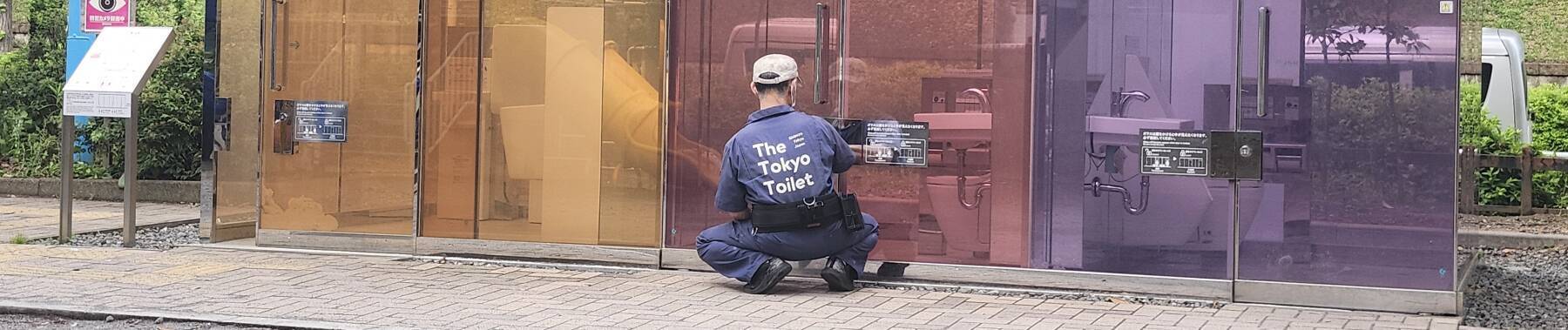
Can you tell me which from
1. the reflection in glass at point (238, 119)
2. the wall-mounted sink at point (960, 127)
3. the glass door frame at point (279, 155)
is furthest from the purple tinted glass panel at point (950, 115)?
the reflection in glass at point (238, 119)

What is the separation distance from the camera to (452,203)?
9.34 metres

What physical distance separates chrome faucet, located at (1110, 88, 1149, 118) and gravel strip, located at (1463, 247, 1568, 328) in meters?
1.72

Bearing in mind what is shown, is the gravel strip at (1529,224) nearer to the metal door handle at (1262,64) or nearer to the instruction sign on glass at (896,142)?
the metal door handle at (1262,64)

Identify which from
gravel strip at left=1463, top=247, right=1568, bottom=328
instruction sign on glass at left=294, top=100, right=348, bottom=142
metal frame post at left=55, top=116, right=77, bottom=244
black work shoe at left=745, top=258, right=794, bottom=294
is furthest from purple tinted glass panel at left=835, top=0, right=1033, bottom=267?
metal frame post at left=55, top=116, right=77, bottom=244

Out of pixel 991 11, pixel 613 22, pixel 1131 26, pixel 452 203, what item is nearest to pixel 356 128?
pixel 452 203

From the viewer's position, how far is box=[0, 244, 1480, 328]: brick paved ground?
6.94m

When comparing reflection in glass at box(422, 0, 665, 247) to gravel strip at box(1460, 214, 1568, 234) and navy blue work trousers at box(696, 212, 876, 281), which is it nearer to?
navy blue work trousers at box(696, 212, 876, 281)

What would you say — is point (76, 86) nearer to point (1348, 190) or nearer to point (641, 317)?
point (641, 317)

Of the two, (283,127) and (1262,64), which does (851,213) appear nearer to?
(1262,64)

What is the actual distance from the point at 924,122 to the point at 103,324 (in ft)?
12.6

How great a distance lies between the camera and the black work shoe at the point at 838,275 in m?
7.83

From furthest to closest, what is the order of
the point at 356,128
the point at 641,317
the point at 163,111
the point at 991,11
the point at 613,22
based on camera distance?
the point at 163,111 → the point at 356,128 → the point at 613,22 → the point at 991,11 → the point at 641,317

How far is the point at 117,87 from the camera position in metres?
9.84

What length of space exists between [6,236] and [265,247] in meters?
2.24
